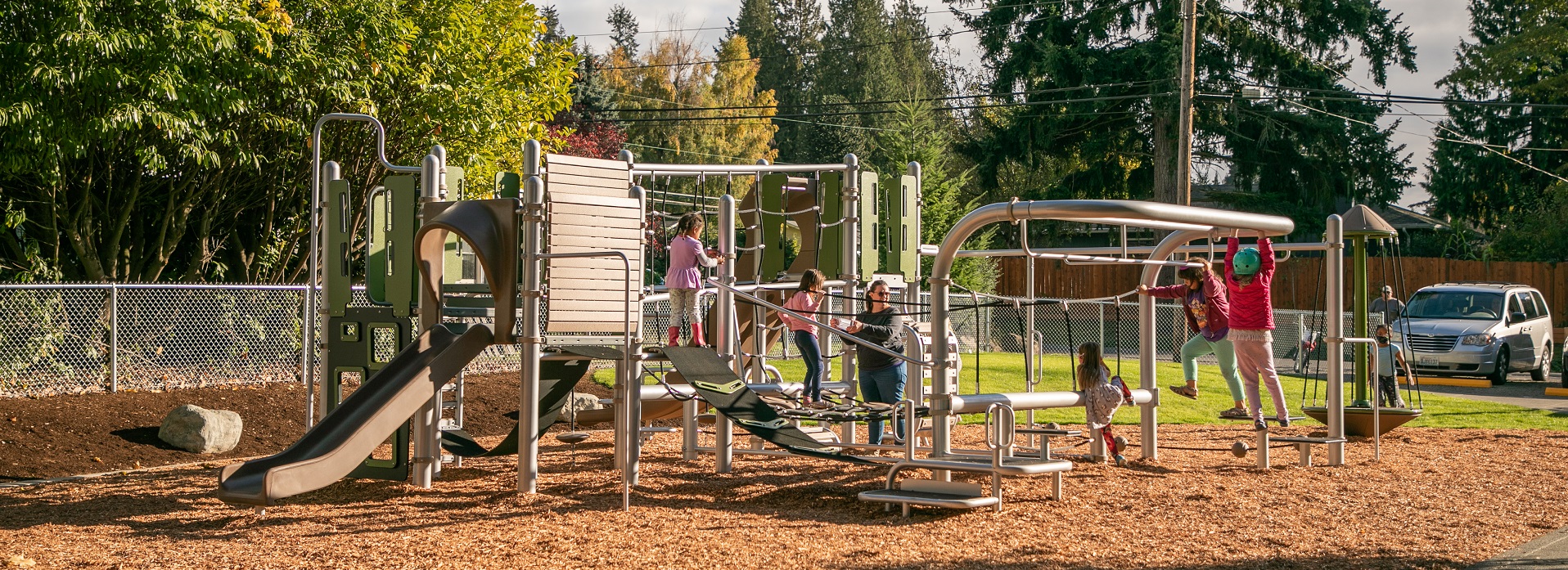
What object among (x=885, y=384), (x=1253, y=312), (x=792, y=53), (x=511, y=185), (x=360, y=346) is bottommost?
(x=885, y=384)

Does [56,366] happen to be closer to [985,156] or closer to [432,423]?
[432,423]

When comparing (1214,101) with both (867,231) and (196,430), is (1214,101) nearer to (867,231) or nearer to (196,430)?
(867,231)

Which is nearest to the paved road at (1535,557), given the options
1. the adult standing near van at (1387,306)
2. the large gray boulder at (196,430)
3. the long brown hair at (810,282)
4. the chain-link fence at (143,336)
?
the long brown hair at (810,282)

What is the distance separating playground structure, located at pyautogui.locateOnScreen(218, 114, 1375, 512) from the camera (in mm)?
7594

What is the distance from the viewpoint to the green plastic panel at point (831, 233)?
1102cm

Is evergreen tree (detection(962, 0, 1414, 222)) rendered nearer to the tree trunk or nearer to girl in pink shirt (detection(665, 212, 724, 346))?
the tree trunk

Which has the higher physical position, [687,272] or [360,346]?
[687,272]

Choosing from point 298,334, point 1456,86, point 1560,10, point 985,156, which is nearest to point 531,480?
point 298,334

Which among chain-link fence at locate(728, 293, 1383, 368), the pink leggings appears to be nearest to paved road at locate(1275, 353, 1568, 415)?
chain-link fence at locate(728, 293, 1383, 368)

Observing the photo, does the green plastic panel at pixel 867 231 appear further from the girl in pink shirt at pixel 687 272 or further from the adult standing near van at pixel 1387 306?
the adult standing near van at pixel 1387 306

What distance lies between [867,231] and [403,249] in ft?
12.3

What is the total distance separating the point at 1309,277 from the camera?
33719 millimetres

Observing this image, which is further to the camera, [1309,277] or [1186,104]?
[1309,277]

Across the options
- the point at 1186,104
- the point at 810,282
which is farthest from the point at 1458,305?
the point at 810,282
